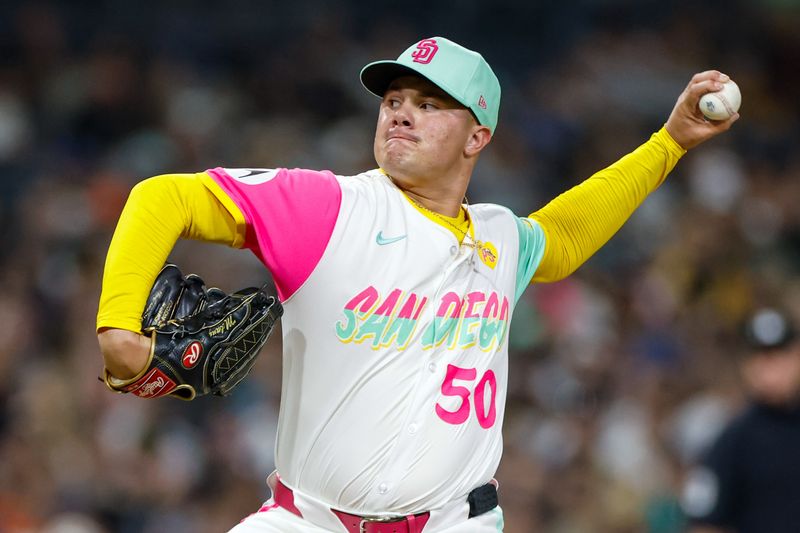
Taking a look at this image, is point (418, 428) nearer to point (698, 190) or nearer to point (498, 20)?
point (698, 190)

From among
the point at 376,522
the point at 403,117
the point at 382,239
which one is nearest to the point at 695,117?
the point at 403,117

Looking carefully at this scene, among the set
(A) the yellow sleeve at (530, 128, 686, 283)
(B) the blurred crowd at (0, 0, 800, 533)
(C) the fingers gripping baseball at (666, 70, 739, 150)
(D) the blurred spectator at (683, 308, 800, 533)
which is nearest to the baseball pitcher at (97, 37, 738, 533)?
(A) the yellow sleeve at (530, 128, 686, 283)

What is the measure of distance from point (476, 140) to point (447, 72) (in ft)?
0.96

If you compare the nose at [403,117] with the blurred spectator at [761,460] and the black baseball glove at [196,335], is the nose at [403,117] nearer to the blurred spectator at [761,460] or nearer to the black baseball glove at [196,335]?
the black baseball glove at [196,335]

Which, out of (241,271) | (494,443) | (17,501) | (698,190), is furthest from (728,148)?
(494,443)

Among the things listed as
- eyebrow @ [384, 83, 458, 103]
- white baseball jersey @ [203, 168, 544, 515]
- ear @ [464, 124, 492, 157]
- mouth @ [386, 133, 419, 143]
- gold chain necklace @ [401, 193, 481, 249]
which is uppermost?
eyebrow @ [384, 83, 458, 103]

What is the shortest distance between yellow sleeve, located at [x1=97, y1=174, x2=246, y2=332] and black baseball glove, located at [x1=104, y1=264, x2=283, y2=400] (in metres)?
0.06

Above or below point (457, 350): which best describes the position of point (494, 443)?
below

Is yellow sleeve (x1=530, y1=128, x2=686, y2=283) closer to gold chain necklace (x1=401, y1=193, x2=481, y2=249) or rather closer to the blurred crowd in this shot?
gold chain necklace (x1=401, y1=193, x2=481, y2=249)

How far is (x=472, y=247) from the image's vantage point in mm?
3615

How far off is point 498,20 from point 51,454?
226 inches

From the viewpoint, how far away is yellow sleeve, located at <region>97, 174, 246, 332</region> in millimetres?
2930

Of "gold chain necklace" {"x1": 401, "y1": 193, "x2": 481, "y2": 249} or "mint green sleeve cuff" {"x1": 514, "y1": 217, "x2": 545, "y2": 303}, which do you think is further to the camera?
"mint green sleeve cuff" {"x1": 514, "y1": 217, "x2": 545, "y2": 303}

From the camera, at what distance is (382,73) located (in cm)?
369
